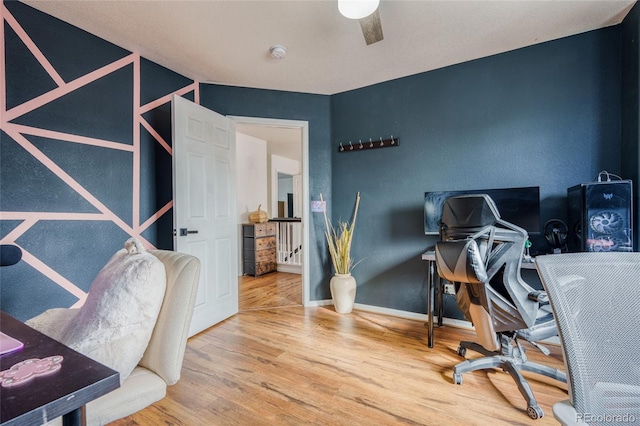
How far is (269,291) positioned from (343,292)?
4.46ft

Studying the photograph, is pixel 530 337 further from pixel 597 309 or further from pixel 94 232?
pixel 94 232

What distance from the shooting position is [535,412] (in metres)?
1.42

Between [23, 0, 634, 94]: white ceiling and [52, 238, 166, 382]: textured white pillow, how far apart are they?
6.07 ft

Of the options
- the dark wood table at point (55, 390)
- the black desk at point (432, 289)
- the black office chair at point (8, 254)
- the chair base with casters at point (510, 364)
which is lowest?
the chair base with casters at point (510, 364)

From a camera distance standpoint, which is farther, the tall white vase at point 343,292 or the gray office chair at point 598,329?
the tall white vase at point 343,292

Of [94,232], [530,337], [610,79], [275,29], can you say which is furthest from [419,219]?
[94,232]

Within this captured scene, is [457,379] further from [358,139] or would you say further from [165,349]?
[358,139]

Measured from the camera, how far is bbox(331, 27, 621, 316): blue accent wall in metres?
2.20

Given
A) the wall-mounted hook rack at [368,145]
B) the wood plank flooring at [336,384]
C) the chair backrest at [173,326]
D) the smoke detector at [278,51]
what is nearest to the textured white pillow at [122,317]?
the chair backrest at [173,326]

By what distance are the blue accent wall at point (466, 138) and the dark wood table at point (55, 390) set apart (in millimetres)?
2695

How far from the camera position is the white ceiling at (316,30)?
73.0 inches

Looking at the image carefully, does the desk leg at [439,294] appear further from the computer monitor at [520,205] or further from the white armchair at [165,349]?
the white armchair at [165,349]

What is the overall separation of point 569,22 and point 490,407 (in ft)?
9.27

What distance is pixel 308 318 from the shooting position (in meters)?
2.86
